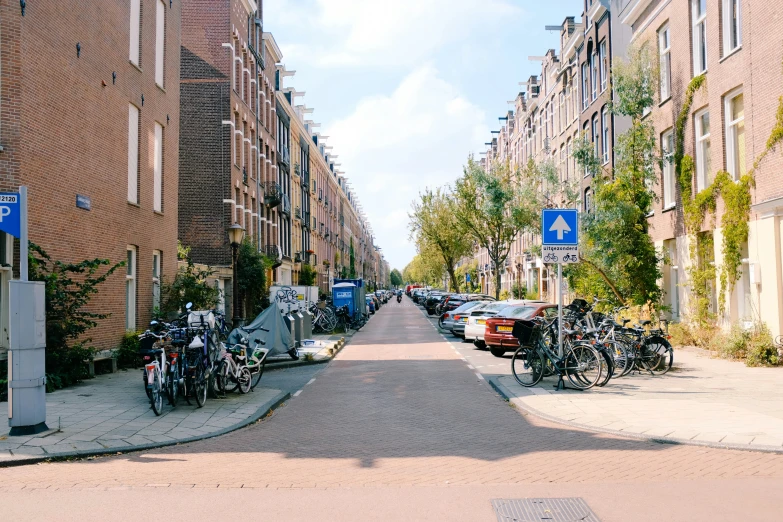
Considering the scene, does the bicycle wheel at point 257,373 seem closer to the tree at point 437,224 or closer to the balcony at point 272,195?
the balcony at point 272,195

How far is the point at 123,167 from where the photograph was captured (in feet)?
57.6

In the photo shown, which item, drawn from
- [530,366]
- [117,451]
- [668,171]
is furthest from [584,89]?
[117,451]

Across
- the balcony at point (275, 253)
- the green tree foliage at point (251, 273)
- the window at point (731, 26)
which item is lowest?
the green tree foliage at point (251, 273)

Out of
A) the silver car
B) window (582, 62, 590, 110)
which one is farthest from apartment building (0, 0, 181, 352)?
window (582, 62, 590, 110)

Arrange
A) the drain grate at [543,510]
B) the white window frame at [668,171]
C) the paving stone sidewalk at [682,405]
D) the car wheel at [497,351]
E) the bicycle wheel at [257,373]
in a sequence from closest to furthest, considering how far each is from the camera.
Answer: the drain grate at [543,510]
the paving stone sidewalk at [682,405]
the bicycle wheel at [257,373]
the car wheel at [497,351]
the white window frame at [668,171]

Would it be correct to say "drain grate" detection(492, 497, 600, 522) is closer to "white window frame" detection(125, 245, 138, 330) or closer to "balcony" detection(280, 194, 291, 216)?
"white window frame" detection(125, 245, 138, 330)

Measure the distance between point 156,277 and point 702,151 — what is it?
1590 cm

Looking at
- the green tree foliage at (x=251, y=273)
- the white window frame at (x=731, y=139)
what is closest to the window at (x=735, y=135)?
the white window frame at (x=731, y=139)

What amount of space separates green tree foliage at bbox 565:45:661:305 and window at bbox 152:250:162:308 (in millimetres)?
13039

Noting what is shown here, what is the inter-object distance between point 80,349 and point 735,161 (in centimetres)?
1599

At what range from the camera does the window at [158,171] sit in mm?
20078

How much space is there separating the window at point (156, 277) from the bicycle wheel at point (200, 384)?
350 inches

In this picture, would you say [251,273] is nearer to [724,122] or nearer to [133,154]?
[133,154]

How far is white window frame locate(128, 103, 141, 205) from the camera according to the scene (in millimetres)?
18203
